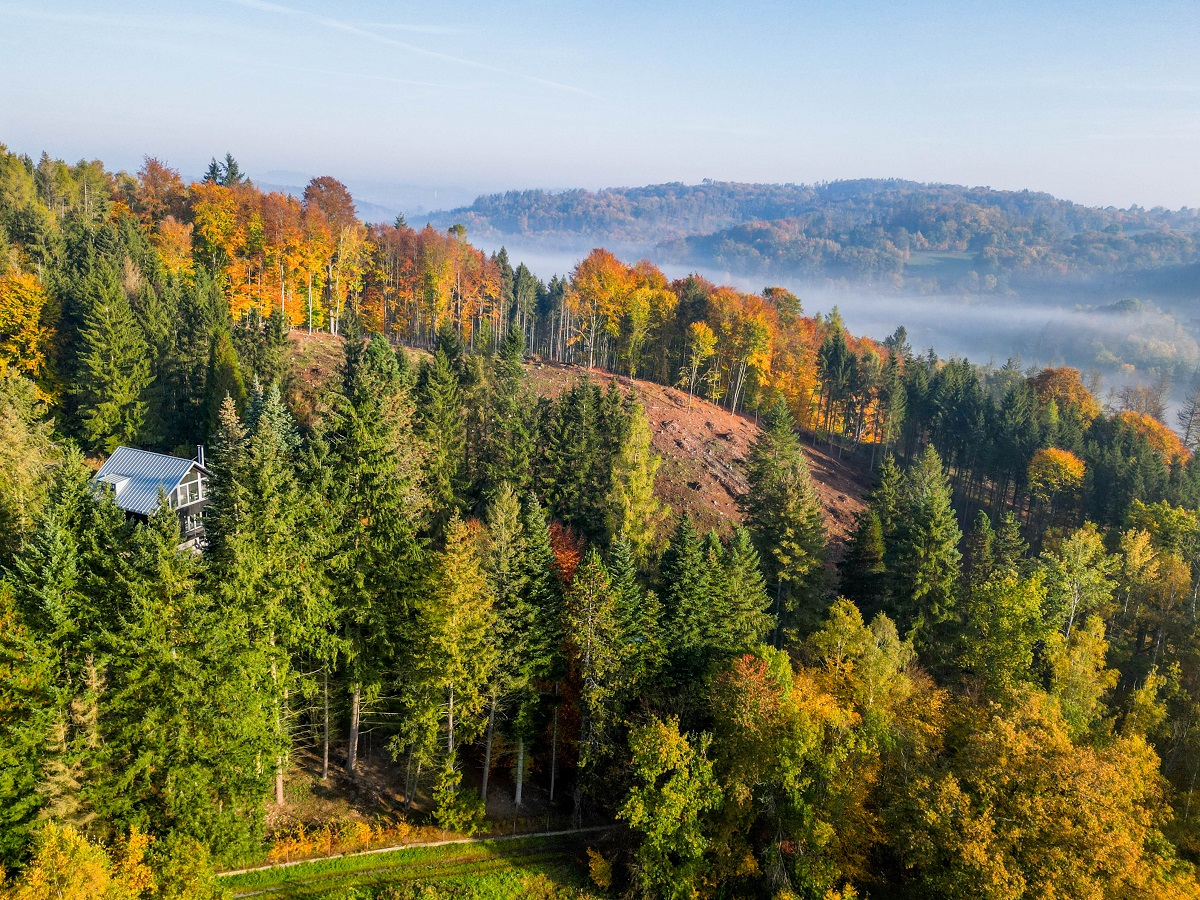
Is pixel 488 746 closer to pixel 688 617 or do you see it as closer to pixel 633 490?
pixel 688 617

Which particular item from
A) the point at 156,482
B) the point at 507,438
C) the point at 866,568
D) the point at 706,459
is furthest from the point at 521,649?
the point at 706,459

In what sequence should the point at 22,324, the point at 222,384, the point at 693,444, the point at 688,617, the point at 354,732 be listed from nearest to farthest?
the point at 354,732
the point at 688,617
the point at 222,384
the point at 22,324
the point at 693,444

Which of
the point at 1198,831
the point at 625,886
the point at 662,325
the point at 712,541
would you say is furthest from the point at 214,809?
the point at 662,325

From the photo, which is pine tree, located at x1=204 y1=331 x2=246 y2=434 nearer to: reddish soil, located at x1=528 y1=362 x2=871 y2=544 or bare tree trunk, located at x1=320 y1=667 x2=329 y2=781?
bare tree trunk, located at x1=320 y1=667 x2=329 y2=781

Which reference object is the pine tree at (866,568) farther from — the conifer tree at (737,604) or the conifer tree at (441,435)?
the conifer tree at (441,435)

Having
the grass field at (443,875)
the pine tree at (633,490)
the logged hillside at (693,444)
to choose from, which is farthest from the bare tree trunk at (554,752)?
the logged hillside at (693,444)
